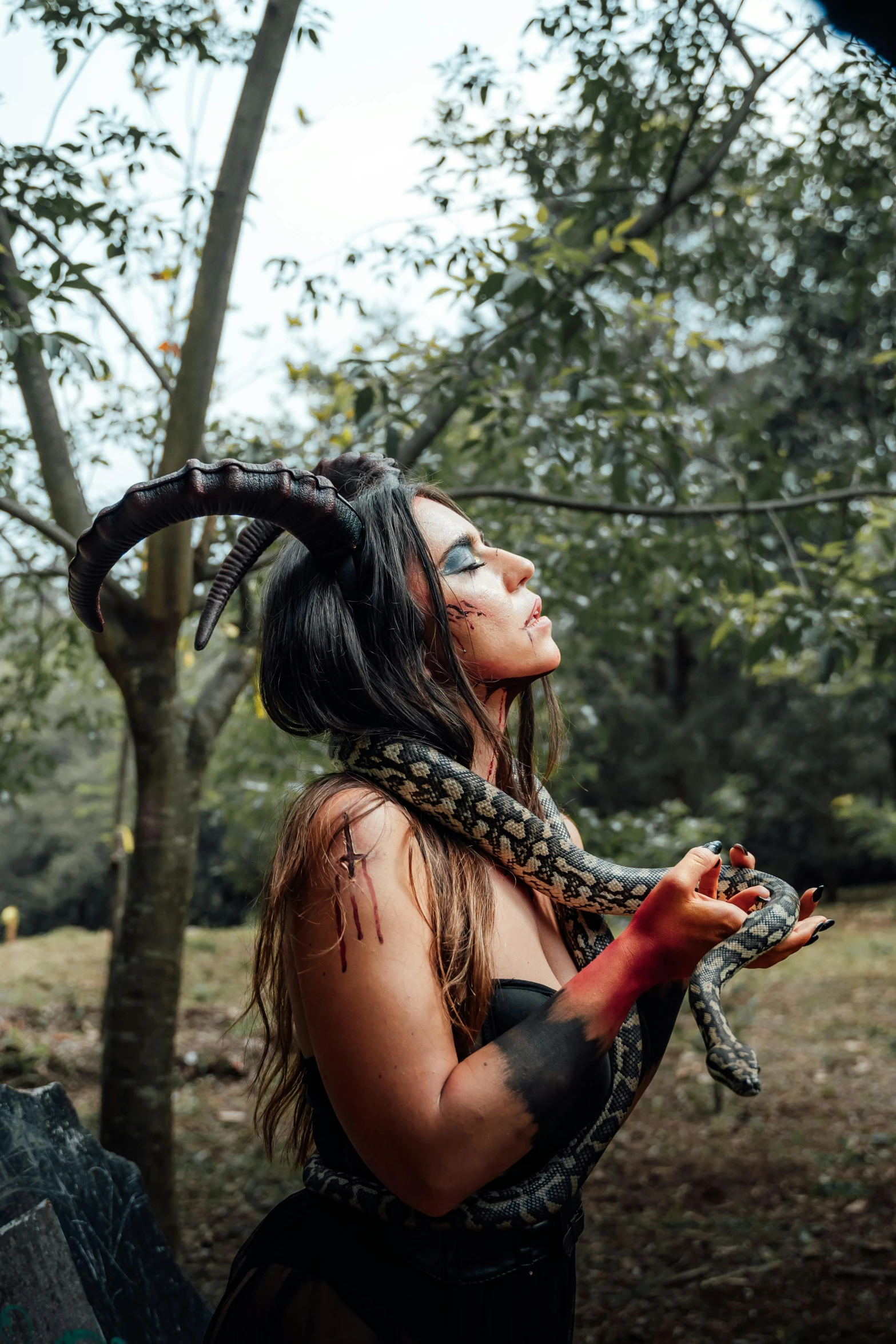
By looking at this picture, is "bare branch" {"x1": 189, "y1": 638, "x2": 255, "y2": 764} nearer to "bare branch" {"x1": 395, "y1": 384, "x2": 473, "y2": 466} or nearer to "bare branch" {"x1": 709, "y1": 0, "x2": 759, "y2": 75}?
"bare branch" {"x1": 395, "y1": 384, "x2": 473, "y2": 466}

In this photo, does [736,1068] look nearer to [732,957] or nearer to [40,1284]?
[732,957]

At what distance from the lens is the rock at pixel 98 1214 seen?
2.55 m

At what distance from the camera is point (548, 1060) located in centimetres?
181

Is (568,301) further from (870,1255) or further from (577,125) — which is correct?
(870,1255)

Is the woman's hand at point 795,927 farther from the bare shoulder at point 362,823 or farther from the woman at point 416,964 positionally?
the bare shoulder at point 362,823

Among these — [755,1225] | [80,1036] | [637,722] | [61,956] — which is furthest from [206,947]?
[755,1225]

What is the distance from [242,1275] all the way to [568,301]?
142 inches

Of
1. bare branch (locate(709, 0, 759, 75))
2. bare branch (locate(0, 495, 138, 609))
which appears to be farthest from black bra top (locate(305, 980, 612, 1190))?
bare branch (locate(709, 0, 759, 75))

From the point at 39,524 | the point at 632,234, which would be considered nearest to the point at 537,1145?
the point at 39,524

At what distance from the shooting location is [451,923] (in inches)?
81.1

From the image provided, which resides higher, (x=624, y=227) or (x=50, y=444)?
(x=624, y=227)

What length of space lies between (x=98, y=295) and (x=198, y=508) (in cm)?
208

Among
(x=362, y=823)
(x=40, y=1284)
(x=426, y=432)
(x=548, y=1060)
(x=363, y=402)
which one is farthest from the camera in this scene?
(x=426, y=432)

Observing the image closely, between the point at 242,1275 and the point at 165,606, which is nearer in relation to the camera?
the point at 242,1275
